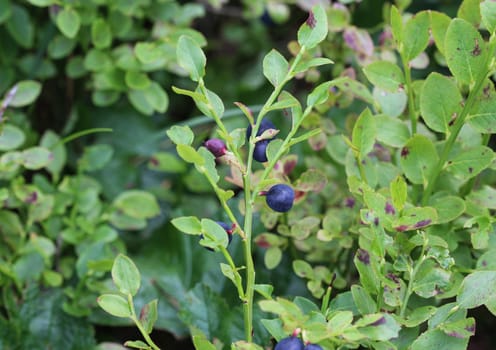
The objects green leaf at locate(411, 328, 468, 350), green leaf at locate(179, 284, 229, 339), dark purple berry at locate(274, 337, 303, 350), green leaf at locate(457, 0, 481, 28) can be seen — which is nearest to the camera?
dark purple berry at locate(274, 337, 303, 350)

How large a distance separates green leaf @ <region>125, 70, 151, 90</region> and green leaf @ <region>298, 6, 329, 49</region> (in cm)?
55

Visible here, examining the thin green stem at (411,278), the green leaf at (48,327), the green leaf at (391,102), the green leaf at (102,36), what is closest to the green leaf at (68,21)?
the green leaf at (102,36)

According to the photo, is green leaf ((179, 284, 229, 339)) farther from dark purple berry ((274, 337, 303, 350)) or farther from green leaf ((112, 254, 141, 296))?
dark purple berry ((274, 337, 303, 350))

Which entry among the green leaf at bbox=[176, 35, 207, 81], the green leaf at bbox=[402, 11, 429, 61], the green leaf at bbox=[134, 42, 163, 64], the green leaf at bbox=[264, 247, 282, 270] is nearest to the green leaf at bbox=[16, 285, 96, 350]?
the green leaf at bbox=[264, 247, 282, 270]

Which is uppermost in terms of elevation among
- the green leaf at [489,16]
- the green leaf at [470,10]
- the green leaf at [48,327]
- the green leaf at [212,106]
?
the green leaf at [489,16]

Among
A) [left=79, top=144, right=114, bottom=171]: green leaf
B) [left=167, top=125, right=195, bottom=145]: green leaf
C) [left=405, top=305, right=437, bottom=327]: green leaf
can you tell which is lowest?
[left=79, top=144, right=114, bottom=171]: green leaf

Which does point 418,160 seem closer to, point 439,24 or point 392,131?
point 392,131

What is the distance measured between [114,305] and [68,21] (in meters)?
0.67

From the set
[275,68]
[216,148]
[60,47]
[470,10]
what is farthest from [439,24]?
[60,47]

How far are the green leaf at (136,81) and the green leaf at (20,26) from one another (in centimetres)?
24

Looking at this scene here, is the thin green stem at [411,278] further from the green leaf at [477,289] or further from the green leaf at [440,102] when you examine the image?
the green leaf at [440,102]

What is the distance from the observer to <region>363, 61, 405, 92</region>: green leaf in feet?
3.23

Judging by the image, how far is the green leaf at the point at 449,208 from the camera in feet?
3.00

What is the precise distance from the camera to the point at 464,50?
2.85 feet
